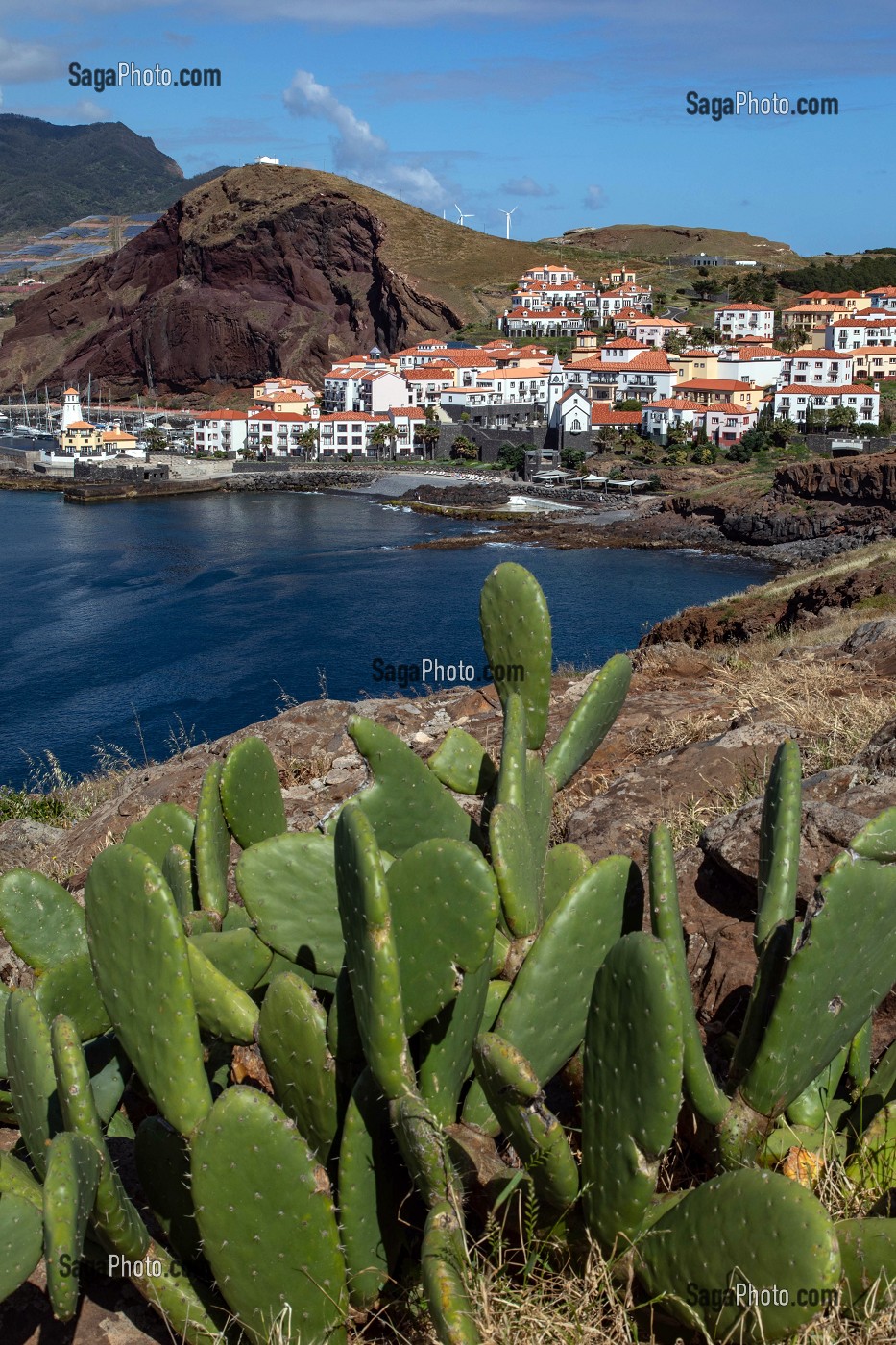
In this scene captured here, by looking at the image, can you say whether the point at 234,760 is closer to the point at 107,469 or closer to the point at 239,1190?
the point at 239,1190

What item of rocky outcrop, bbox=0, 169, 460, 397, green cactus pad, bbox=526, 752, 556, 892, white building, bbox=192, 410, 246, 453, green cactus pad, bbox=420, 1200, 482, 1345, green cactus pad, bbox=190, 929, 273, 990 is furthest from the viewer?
rocky outcrop, bbox=0, 169, 460, 397

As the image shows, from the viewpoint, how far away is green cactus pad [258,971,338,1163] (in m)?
2.63

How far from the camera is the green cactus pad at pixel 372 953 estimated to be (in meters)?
2.37

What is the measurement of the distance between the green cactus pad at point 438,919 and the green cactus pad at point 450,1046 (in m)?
0.05

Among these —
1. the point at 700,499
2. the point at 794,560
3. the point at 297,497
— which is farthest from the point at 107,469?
the point at 794,560

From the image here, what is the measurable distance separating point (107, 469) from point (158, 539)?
2023 centimetres

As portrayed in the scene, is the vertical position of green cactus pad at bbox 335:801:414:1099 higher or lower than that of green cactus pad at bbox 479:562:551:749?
lower

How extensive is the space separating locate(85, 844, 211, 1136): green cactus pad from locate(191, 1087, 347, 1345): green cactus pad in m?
0.16

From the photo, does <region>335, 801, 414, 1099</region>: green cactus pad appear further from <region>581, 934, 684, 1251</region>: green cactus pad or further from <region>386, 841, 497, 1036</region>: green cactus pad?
<region>581, 934, 684, 1251</region>: green cactus pad

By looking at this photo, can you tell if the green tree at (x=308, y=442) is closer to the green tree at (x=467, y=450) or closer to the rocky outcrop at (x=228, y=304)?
the green tree at (x=467, y=450)

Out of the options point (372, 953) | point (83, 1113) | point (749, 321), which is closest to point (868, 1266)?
point (372, 953)

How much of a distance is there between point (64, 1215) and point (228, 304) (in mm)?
109255

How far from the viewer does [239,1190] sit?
246 centimetres

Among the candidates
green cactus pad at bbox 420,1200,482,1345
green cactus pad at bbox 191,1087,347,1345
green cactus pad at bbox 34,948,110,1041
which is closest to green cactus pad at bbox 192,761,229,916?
green cactus pad at bbox 34,948,110,1041
